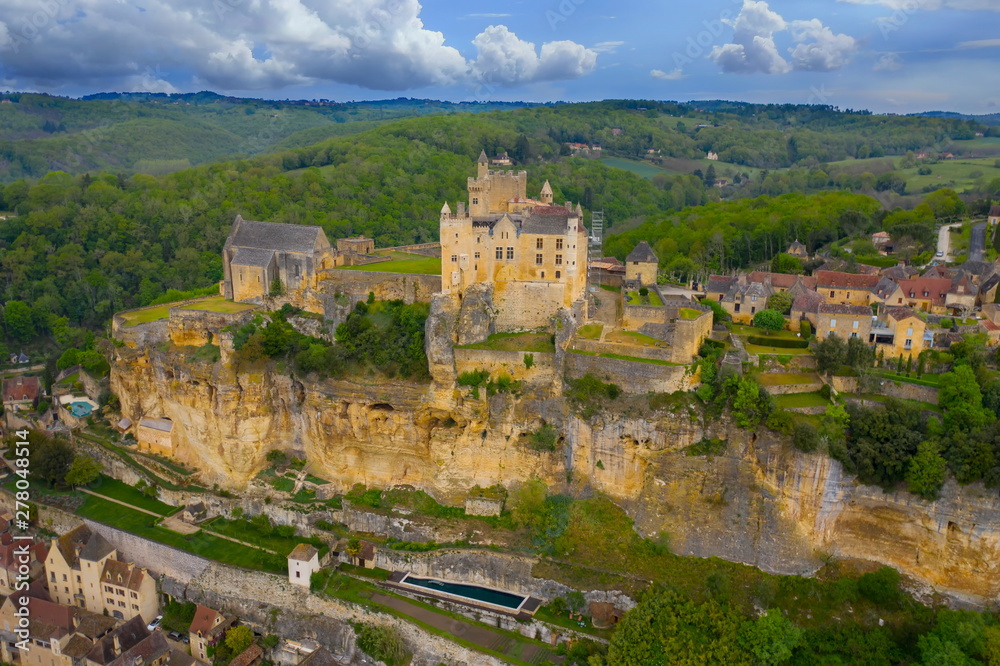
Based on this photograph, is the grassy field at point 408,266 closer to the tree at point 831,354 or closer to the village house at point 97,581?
the village house at point 97,581

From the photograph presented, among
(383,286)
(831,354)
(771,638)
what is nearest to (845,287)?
(831,354)

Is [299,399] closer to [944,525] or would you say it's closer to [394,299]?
[394,299]

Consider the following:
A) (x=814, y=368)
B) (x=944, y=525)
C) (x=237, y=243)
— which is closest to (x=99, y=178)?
(x=237, y=243)

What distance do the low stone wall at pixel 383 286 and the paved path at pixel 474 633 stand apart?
14067 mm

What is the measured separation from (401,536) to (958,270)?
30.2m

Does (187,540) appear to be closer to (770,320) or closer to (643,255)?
(643,255)

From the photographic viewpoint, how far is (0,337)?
5653 centimetres

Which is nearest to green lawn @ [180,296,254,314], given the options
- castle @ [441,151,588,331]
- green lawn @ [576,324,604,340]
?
castle @ [441,151,588,331]

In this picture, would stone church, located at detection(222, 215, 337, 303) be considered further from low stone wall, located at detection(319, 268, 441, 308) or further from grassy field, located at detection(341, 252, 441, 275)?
grassy field, located at detection(341, 252, 441, 275)

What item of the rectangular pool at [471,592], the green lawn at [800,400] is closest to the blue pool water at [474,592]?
the rectangular pool at [471,592]

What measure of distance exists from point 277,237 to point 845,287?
29.0 meters

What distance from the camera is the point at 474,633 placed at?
26453 millimetres

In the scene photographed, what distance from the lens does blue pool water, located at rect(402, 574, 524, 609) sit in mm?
27861

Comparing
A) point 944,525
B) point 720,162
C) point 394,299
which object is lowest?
point 944,525
